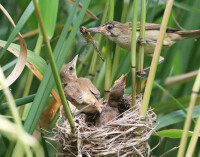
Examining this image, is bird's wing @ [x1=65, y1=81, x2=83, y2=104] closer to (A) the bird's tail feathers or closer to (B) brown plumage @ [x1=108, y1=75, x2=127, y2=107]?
(B) brown plumage @ [x1=108, y1=75, x2=127, y2=107]

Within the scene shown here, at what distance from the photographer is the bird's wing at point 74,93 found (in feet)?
6.24

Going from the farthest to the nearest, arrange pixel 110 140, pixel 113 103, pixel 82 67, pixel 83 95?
1. pixel 82 67
2. pixel 113 103
3. pixel 83 95
4. pixel 110 140

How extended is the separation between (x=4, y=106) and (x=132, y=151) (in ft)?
2.46

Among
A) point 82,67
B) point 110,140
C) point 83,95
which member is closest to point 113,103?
point 83,95

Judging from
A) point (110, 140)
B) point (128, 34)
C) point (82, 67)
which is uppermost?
point (128, 34)

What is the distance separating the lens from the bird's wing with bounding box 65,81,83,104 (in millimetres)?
1901

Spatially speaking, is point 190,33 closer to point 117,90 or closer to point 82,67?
point 117,90

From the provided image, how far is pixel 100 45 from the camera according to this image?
2076 mm

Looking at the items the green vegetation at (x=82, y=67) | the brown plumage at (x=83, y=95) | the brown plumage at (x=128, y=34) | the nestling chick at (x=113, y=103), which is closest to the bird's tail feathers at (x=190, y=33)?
the brown plumage at (x=128, y=34)

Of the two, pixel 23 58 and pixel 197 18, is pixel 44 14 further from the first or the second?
pixel 197 18

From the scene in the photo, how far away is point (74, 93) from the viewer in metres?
1.93

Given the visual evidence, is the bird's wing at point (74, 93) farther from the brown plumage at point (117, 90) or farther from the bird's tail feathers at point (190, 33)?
the bird's tail feathers at point (190, 33)

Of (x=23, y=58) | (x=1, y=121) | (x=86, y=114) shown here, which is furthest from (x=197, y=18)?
(x=1, y=121)

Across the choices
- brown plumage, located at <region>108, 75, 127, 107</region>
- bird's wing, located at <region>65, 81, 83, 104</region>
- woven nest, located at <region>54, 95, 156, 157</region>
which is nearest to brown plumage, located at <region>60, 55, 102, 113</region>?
bird's wing, located at <region>65, 81, 83, 104</region>
